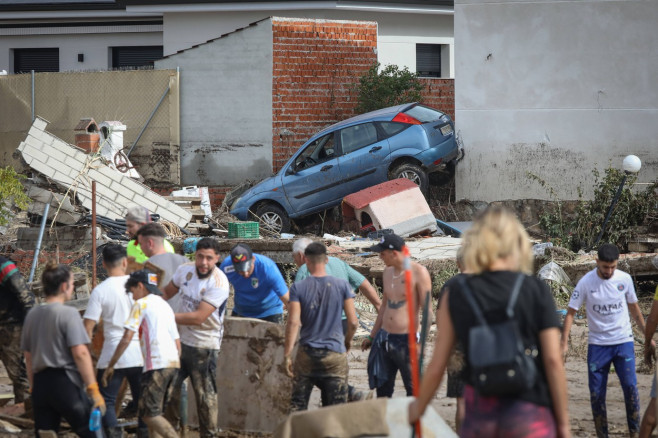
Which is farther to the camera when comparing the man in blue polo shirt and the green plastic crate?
the green plastic crate

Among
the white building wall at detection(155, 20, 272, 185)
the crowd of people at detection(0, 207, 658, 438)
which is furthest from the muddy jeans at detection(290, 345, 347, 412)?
the white building wall at detection(155, 20, 272, 185)

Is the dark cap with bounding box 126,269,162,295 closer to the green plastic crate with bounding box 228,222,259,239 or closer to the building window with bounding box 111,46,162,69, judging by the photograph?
the green plastic crate with bounding box 228,222,259,239

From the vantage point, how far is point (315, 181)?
686 inches

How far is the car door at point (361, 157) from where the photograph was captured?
17.2 metres

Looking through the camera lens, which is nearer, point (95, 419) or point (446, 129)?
point (95, 419)

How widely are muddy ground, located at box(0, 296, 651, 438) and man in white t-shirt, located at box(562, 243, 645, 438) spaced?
493 millimetres

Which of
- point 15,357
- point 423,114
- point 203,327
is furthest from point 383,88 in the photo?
point 203,327

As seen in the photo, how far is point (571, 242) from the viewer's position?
49.2ft

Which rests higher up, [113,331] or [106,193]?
[106,193]

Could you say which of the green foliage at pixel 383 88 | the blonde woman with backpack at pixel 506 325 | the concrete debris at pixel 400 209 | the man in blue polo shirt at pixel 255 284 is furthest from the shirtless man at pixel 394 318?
the green foliage at pixel 383 88

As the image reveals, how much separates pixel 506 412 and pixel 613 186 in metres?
11.7

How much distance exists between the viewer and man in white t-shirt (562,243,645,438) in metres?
7.34

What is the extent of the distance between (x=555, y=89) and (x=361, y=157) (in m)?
3.85

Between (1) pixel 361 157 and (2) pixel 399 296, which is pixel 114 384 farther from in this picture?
(1) pixel 361 157
